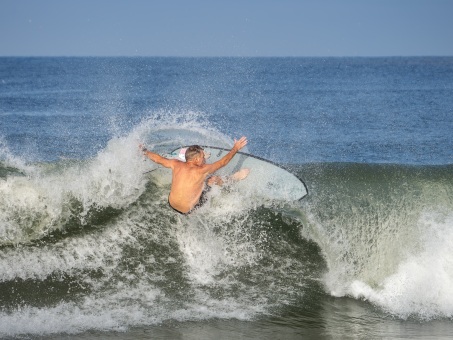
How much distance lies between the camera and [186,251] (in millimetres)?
9039

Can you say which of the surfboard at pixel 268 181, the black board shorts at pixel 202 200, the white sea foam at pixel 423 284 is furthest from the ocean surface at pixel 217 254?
the black board shorts at pixel 202 200

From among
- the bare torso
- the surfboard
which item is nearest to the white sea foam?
the surfboard

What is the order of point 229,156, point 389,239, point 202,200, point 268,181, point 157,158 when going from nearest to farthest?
point 229,156 → point 157,158 → point 202,200 → point 389,239 → point 268,181

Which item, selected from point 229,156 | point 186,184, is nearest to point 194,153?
point 186,184

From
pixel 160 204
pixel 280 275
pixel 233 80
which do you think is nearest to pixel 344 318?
pixel 280 275

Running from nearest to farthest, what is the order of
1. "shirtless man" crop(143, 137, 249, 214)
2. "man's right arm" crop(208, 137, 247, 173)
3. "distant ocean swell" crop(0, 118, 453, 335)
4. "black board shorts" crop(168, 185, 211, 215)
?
"distant ocean swell" crop(0, 118, 453, 335) → "man's right arm" crop(208, 137, 247, 173) → "shirtless man" crop(143, 137, 249, 214) → "black board shorts" crop(168, 185, 211, 215)

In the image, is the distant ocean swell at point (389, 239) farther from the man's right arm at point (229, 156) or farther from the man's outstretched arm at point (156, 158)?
the man's outstretched arm at point (156, 158)

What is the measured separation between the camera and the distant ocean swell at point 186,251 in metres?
7.67

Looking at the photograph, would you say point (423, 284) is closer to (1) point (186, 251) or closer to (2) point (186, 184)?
(1) point (186, 251)

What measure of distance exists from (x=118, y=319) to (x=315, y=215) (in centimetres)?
419

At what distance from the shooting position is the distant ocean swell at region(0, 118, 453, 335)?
25.2ft

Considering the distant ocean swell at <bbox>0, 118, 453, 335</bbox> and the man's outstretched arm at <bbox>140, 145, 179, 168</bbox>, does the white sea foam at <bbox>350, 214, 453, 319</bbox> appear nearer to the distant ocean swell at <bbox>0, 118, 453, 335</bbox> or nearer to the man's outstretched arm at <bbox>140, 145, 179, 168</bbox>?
the distant ocean swell at <bbox>0, 118, 453, 335</bbox>

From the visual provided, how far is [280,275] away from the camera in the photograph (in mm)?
8734

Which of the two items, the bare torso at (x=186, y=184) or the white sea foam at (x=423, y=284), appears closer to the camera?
the white sea foam at (x=423, y=284)
